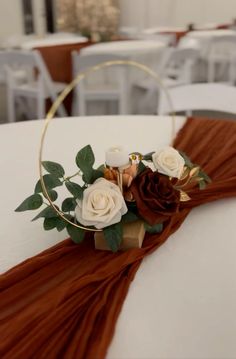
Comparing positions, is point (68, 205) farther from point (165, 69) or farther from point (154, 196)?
point (165, 69)

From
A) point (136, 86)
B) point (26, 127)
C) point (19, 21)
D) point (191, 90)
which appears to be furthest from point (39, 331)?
point (19, 21)

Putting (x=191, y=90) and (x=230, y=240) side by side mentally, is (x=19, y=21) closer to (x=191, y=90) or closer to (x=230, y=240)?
(x=191, y=90)

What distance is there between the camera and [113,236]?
0.71m

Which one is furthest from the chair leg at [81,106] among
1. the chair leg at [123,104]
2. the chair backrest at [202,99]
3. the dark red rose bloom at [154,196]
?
the dark red rose bloom at [154,196]

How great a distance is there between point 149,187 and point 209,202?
26 centimetres

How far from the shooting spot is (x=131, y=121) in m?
1.46

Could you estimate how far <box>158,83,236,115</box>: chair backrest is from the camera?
1766mm

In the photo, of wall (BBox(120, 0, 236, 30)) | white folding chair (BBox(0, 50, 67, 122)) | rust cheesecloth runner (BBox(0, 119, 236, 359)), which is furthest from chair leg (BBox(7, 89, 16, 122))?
wall (BBox(120, 0, 236, 30))

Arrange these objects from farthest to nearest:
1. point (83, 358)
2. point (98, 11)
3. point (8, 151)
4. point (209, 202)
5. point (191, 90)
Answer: point (98, 11) → point (191, 90) → point (8, 151) → point (209, 202) → point (83, 358)

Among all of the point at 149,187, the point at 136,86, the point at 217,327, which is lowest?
the point at 136,86

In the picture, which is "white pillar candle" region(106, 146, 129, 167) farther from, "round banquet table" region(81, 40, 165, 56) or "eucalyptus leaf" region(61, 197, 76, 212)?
"round banquet table" region(81, 40, 165, 56)

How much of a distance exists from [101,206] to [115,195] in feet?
0.10

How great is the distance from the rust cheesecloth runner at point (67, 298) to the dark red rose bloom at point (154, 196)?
7 centimetres

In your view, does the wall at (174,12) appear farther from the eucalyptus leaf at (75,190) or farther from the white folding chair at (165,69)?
the eucalyptus leaf at (75,190)
